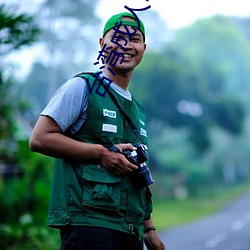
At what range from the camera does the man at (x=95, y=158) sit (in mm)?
2047

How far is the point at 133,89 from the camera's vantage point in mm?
32156

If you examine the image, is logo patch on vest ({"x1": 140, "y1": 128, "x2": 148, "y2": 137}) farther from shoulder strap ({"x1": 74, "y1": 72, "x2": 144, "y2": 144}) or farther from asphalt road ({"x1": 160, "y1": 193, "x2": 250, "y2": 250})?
asphalt road ({"x1": 160, "y1": 193, "x2": 250, "y2": 250})

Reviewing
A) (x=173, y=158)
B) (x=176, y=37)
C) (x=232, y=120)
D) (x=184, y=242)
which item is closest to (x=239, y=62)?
(x=176, y=37)

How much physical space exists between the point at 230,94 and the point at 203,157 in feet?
12.6

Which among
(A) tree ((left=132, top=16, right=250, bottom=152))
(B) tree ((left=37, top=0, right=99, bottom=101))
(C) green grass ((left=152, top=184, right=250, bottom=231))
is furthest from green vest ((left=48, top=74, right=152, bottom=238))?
(A) tree ((left=132, top=16, right=250, bottom=152))

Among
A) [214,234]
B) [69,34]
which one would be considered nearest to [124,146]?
[214,234]

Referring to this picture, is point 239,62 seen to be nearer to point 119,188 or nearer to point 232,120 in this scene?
point 232,120

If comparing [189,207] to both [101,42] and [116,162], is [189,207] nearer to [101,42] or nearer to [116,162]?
[101,42]

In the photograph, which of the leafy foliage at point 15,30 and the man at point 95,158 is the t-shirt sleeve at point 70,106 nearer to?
the man at point 95,158

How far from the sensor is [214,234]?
48.7 ft

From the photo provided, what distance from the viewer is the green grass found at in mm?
20111

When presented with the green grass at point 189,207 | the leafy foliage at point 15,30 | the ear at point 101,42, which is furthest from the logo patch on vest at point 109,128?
the green grass at point 189,207

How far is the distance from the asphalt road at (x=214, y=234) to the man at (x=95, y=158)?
9.68 metres

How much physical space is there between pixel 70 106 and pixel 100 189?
29 cm
